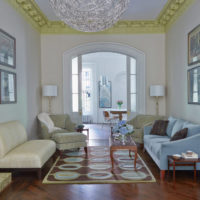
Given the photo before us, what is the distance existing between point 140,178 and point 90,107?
9.35 metres

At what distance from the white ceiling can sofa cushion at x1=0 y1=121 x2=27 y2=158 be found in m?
3.19

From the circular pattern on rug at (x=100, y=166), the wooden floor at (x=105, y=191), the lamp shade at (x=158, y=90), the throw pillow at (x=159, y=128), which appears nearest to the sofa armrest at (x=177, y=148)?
the wooden floor at (x=105, y=191)

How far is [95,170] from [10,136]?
1748 mm

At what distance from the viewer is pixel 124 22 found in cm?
738

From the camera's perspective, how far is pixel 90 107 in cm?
1342

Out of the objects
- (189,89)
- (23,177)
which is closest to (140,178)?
(23,177)

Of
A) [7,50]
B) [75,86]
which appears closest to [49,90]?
[75,86]

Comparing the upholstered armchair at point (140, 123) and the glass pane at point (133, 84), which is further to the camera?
the glass pane at point (133, 84)

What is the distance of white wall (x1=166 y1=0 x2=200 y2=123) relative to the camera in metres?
5.28

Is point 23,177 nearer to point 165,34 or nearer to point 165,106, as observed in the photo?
point 165,106

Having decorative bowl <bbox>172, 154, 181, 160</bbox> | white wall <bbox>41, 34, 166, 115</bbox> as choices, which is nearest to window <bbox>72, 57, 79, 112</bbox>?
white wall <bbox>41, 34, 166, 115</bbox>

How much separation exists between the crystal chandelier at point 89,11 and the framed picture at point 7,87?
178cm

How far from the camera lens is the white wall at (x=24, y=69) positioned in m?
5.09

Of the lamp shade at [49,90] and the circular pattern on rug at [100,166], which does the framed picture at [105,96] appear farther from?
the circular pattern on rug at [100,166]
